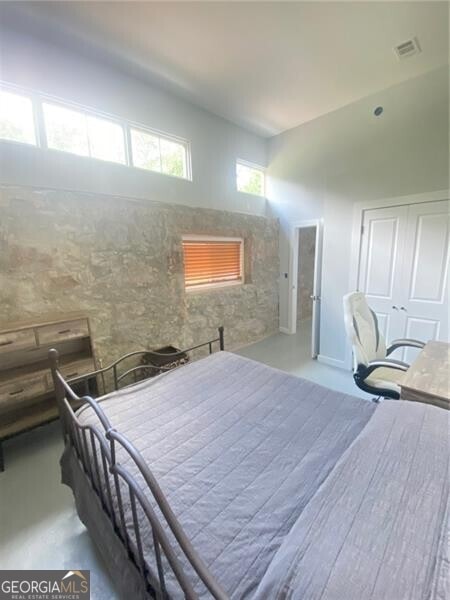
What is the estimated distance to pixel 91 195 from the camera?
261 cm

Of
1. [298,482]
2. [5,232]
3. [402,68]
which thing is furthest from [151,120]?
[298,482]

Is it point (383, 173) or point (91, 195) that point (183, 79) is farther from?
point (383, 173)

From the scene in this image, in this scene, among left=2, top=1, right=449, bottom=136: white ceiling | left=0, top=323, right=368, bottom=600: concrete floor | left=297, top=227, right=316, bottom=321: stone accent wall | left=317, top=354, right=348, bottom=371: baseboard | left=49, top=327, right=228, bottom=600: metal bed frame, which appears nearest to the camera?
left=49, top=327, right=228, bottom=600: metal bed frame

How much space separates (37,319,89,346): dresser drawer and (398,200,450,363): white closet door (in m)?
3.44

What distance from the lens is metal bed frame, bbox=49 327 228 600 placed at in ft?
2.17

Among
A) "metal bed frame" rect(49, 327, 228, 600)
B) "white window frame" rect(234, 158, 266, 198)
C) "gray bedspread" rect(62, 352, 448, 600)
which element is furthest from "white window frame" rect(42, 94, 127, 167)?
"gray bedspread" rect(62, 352, 448, 600)

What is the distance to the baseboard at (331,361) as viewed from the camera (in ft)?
11.7

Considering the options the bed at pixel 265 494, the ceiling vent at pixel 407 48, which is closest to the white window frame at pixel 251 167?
the ceiling vent at pixel 407 48

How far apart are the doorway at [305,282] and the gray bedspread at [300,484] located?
2.36 m

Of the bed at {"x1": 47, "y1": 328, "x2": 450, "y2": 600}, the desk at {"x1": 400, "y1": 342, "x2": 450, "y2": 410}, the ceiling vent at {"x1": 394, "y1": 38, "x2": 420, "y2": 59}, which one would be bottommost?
the bed at {"x1": 47, "y1": 328, "x2": 450, "y2": 600}

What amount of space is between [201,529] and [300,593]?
37cm

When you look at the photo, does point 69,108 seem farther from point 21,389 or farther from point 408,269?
point 408,269

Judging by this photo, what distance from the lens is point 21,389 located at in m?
2.04

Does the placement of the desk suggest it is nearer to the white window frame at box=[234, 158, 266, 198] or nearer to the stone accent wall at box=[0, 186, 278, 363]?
the stone accent wall at box=[0, 186, 278, 363]
